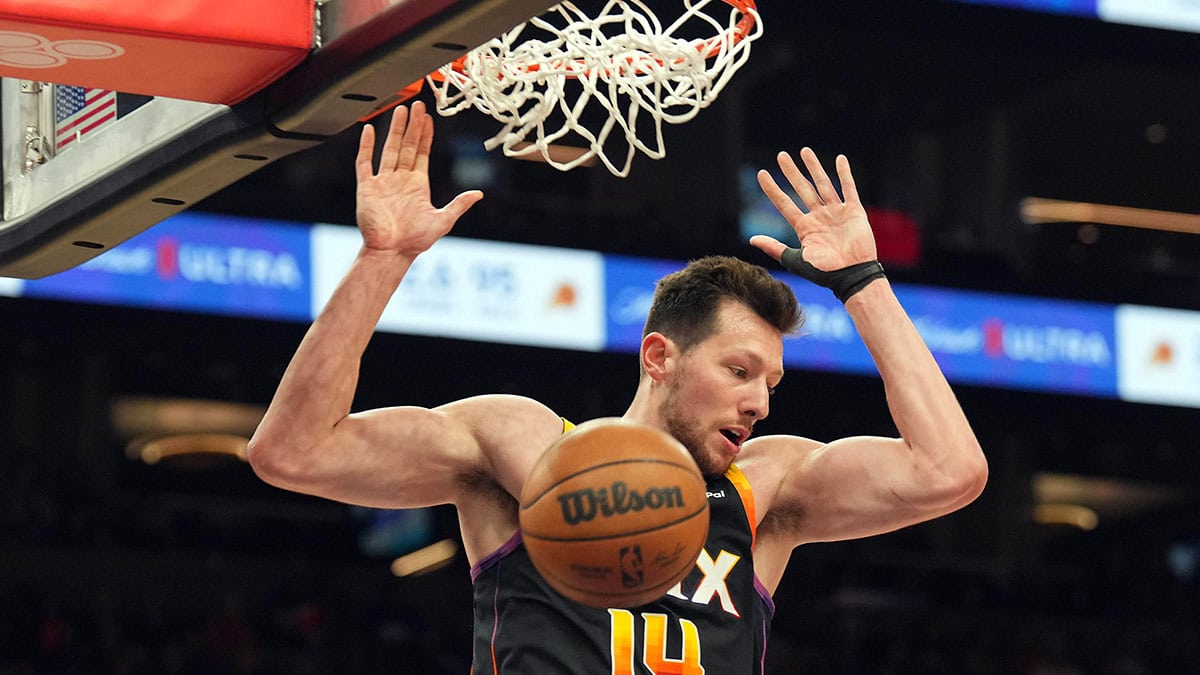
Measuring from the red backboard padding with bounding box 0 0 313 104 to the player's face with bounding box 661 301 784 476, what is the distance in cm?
98

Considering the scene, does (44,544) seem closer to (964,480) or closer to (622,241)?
(622,241)

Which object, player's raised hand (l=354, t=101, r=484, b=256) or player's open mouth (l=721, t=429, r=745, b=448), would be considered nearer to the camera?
player's raised hand (l=354, t=101, r=484, b=256)

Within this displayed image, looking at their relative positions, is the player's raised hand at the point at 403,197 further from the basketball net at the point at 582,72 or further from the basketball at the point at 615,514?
the basketball at the point at 615,514

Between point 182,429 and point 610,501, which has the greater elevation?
point 610,501

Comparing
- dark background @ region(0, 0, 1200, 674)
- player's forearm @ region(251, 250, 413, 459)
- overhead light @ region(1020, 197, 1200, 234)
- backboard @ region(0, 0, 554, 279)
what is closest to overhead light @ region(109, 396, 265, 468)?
dark background @ region(0, 0, 1200, 674)

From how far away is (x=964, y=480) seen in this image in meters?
3.45

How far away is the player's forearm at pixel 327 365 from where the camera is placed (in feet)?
10.4

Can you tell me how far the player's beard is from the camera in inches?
136

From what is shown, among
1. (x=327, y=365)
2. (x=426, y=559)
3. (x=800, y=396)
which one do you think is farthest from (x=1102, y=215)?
(x=327, y=365)

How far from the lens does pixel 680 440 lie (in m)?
3.48

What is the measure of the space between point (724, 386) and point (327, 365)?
780 mm

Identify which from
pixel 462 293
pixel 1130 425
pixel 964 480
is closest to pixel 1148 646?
pixel 1130 425

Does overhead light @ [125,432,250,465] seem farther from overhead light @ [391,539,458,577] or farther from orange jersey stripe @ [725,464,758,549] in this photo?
orange jersey stripe @ [725,464,758,549]

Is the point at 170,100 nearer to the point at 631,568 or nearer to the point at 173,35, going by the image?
the point at 173,35
